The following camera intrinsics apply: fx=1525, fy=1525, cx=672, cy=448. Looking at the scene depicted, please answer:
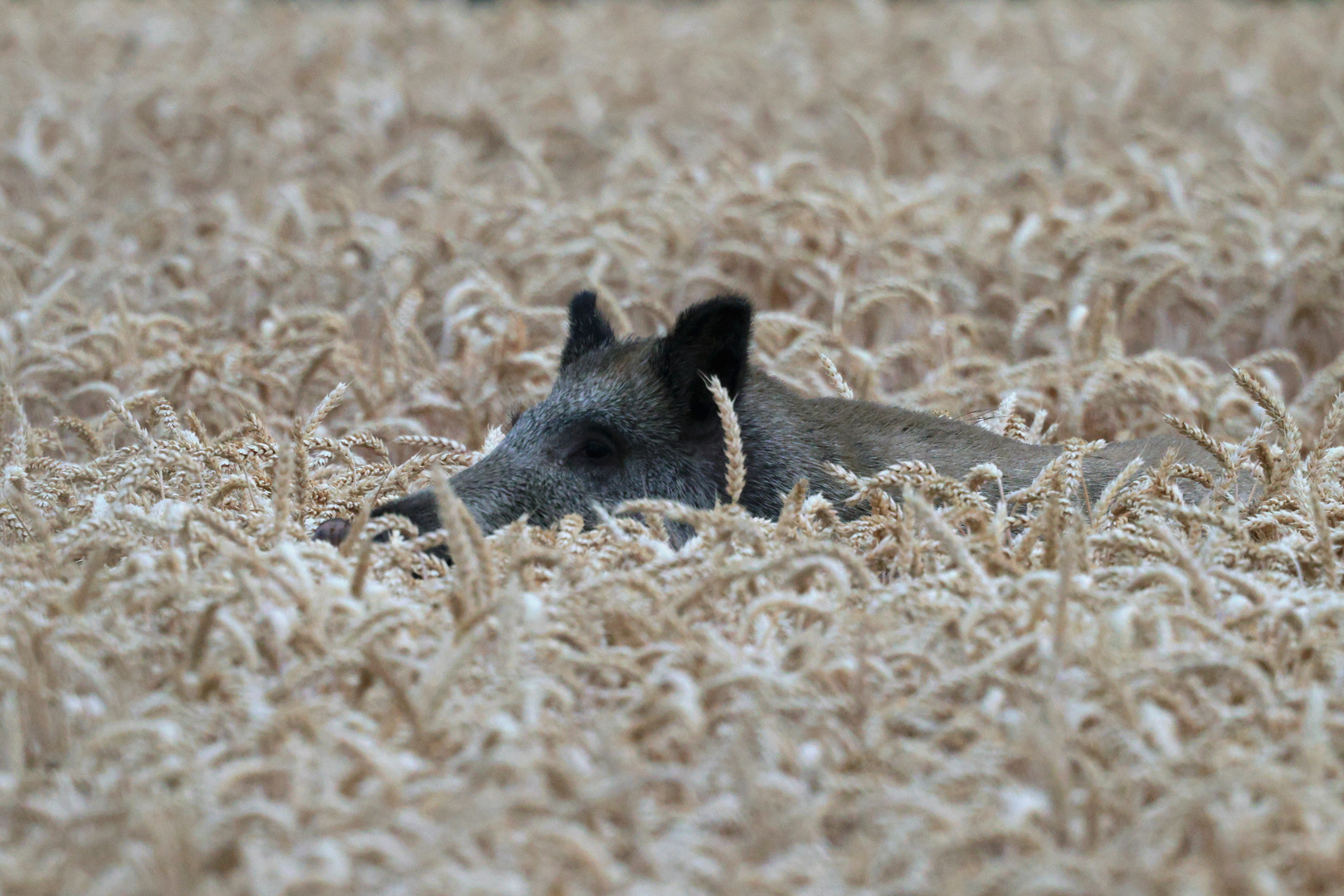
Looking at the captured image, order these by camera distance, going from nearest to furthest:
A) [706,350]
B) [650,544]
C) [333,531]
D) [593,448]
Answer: [650,544]
[333,531]
[706,350]
[593,448]

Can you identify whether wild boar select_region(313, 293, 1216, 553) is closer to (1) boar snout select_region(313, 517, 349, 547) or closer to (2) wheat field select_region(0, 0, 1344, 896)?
(2) wheat field select_region(0, 0, 1344, 896)

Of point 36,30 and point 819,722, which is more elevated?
Result: point 36,30

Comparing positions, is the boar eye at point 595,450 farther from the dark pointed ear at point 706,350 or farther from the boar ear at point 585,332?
the boar ear at point 585,332

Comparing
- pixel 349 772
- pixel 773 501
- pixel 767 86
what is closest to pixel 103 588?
pixel 349 772

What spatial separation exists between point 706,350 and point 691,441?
0.33 meters

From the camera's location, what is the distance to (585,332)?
5184 millimetres

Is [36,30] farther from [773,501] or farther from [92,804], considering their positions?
[92,804]

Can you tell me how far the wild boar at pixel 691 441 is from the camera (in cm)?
471

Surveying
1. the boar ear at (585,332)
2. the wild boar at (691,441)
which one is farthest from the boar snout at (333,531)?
the boar ear at (585,332)

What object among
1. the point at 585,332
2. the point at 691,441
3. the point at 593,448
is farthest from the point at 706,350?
the point at 585,332

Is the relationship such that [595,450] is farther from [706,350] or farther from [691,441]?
[706,350]

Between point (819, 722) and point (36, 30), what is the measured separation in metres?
11.8

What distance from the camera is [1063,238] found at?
275 inches

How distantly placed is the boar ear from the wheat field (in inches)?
24.1
